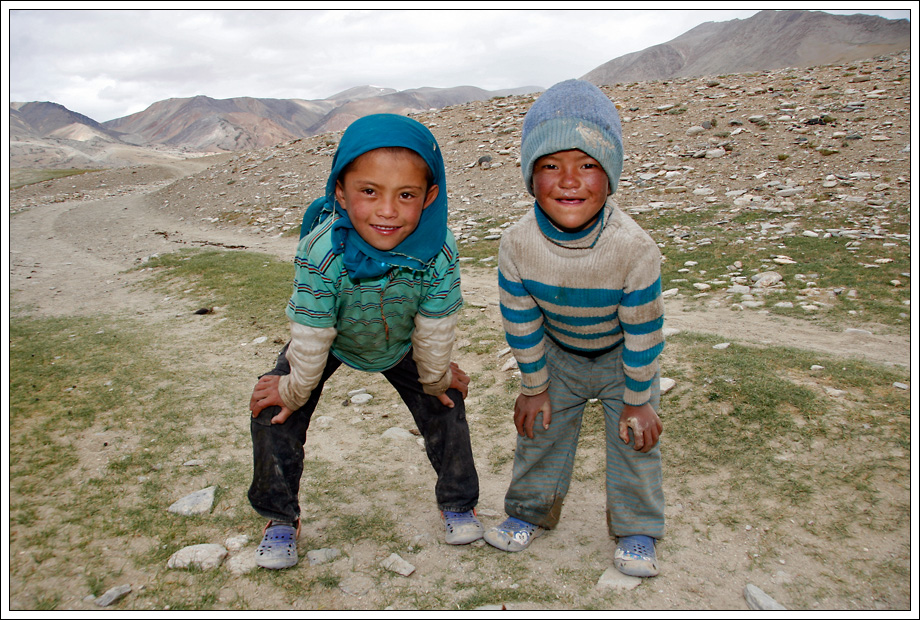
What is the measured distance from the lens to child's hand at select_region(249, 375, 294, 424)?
2.04m

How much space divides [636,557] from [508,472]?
0.88m

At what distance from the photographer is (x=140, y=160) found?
45438 mm

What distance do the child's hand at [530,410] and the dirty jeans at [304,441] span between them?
0.78 ft

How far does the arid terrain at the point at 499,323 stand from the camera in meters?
1.96

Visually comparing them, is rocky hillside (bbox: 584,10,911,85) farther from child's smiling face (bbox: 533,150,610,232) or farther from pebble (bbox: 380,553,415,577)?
pebble (bbox: 380,553,415,577)

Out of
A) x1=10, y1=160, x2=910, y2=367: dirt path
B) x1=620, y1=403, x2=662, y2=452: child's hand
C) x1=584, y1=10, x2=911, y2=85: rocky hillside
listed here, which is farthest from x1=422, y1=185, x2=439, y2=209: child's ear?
x1=584, y1=10, x2=911, y2=85: rocky hillside

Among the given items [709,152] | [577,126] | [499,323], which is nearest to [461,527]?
[577,126]

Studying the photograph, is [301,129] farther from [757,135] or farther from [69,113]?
[757,135]

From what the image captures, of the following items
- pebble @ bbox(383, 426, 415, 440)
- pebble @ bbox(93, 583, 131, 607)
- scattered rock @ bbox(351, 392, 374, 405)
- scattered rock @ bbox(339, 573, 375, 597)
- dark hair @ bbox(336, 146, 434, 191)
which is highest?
dark hair @ bbox(336, 146, 434, 191)

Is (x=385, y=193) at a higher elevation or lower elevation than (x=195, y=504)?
higher

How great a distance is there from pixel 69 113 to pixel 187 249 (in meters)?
89.0

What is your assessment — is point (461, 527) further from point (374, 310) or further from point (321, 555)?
point (374, 310)

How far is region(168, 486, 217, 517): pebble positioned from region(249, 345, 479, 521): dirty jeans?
429 mm

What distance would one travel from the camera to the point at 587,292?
74.7 inches
